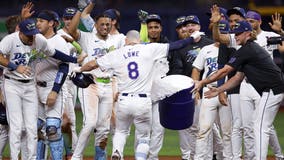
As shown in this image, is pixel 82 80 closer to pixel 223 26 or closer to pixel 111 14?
pixel 111 14

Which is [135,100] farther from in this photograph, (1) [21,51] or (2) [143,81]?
(1) [21,51]

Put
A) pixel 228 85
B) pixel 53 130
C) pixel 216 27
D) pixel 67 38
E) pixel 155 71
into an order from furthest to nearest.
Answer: pixel 155 71 → pixel 67 38 → pixel 216 27 → pixel 53 130 → pixel 228 85

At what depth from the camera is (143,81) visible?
35.3ft

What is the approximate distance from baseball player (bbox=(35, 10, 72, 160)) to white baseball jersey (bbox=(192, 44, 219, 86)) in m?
1.66

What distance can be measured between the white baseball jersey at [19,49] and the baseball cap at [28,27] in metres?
0.19

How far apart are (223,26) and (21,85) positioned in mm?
2562

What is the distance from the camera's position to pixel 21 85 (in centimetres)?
1096

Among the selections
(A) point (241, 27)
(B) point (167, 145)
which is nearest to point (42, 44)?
(A) point (241, 27)

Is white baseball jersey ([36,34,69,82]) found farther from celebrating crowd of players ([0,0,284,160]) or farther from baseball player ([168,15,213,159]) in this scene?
baseball player ([168,15,213,159])

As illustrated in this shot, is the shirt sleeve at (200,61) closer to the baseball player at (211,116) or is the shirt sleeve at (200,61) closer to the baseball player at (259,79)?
the baseball player at (211,116)

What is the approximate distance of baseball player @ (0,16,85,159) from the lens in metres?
10.8

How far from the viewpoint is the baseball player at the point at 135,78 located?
420 inches

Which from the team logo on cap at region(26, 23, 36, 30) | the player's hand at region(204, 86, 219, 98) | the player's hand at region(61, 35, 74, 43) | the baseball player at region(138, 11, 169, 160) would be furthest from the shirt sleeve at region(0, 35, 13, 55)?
the player's hand at region(204, 86, 219, 98)

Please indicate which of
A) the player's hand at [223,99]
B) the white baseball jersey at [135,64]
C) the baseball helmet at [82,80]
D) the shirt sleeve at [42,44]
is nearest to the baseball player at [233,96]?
the player's hand at [223,99]
